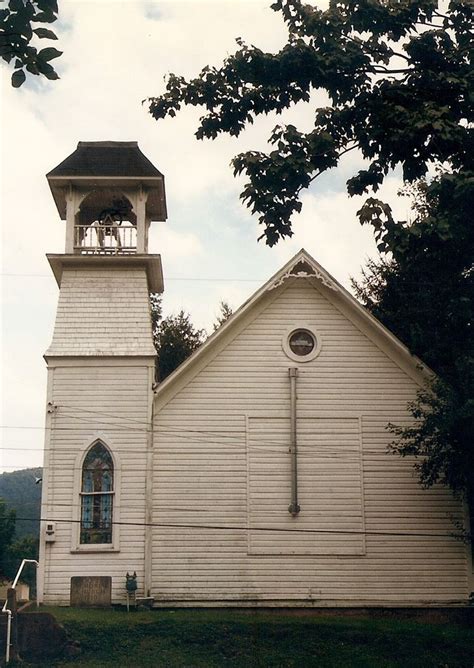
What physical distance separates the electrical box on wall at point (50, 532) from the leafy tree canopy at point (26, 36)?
1723 centimetres

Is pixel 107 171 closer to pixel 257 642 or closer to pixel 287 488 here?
pixel 287 488

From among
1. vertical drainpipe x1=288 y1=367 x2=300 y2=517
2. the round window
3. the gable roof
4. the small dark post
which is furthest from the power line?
the round window

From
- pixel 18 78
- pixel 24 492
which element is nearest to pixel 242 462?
pixel 18 78

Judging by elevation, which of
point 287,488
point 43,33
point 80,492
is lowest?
point 80,492

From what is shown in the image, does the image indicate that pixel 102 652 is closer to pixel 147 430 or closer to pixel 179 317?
pixel 147 430

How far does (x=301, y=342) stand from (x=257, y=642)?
806 cm

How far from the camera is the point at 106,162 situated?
83.2 feet

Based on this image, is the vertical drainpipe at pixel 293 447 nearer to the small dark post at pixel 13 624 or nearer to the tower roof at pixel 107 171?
the tower roof at pixel 107 171

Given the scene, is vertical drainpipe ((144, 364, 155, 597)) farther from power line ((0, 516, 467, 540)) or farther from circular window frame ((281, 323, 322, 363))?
circular window frame ((281, 323, 322, 363))

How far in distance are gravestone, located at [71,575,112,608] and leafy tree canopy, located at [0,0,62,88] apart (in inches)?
679

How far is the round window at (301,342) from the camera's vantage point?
24047mm

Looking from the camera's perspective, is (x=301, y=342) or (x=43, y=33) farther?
(x=301, y=342)

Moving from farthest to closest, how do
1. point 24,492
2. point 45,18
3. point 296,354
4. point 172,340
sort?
point 24,492 < point 172,340 < point 296,354 < point 45,18

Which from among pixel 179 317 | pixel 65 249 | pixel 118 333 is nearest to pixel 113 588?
pixel 118 333
